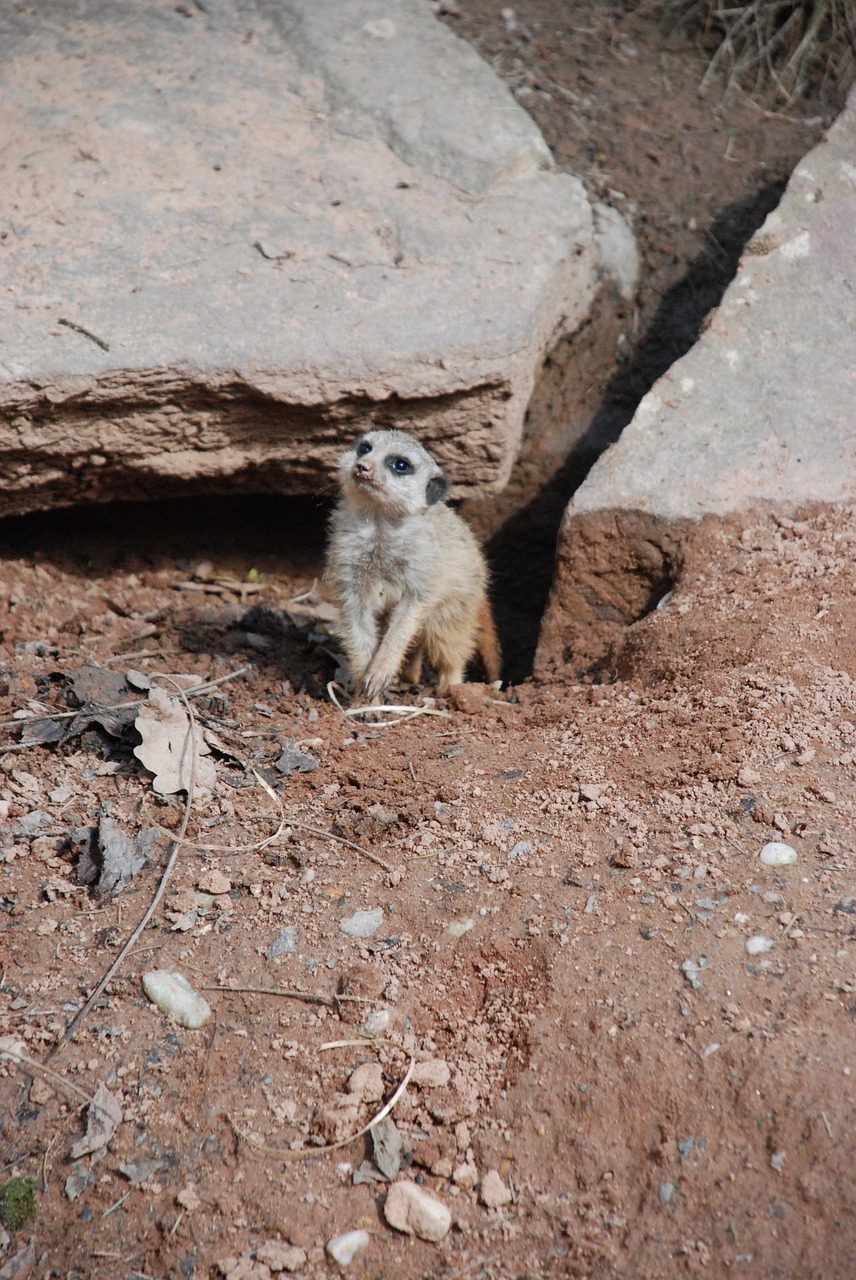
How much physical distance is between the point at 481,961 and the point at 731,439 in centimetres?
240

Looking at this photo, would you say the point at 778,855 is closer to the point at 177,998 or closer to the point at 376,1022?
the point at 376,1022

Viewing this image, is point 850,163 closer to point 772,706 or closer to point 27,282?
point 772,706

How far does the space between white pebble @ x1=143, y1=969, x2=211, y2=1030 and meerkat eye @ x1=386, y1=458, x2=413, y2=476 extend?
196 centimetres

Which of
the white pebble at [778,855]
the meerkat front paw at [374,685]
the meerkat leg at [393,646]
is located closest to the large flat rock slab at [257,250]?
the meerkat leg at [393,646]

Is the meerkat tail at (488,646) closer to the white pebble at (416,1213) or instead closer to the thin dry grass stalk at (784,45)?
the white pebble at (416,1213)

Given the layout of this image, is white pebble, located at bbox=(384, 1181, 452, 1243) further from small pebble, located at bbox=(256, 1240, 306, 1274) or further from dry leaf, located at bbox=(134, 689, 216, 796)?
dry leaf, located at bbox=(134, 689, 216, 796)

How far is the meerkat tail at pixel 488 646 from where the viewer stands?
4504mm

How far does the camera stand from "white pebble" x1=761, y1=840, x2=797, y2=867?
2.43 metres

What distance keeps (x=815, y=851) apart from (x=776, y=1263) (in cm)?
93

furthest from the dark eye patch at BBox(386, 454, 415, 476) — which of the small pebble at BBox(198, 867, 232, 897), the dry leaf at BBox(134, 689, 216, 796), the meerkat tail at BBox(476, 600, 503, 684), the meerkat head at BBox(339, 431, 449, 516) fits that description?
the small pebble at BBox(198, 867, 232, 897)

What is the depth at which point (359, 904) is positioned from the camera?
8.25 feet

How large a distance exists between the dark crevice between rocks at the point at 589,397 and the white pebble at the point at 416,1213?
2985 mm

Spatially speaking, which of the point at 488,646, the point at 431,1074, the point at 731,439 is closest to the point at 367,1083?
the point at 431,1074

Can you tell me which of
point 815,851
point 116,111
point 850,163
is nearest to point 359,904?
point 815,851
